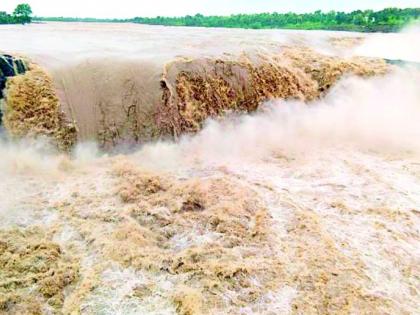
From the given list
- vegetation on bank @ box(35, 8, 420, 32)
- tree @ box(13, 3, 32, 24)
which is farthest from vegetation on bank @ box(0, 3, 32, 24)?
vegetation on bank @ box(35, 8, 420, 32)

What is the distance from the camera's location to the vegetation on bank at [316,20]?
987 inches

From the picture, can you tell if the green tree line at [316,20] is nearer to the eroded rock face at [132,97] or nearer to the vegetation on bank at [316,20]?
the vegetation on bank at [316,20]

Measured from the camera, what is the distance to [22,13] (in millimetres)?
21656

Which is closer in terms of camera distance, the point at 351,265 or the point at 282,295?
the point at 282,295

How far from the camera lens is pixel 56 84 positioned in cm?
700

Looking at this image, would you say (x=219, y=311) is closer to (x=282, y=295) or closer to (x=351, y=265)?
(x=282, y=295)

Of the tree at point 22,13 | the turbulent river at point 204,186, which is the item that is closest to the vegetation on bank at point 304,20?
the tree at point 22,13

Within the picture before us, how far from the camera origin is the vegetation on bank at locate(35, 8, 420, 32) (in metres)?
25.1

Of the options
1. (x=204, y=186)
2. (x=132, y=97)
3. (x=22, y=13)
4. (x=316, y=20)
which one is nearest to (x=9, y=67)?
(x=132, y=97)

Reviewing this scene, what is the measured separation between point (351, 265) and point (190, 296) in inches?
64.1

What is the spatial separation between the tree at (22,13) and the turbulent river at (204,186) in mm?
15065

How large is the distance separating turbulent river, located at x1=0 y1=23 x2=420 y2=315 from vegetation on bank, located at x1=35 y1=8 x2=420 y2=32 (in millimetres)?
16773

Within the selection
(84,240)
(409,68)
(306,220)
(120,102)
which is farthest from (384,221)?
(409,68)

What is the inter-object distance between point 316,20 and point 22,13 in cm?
1845
